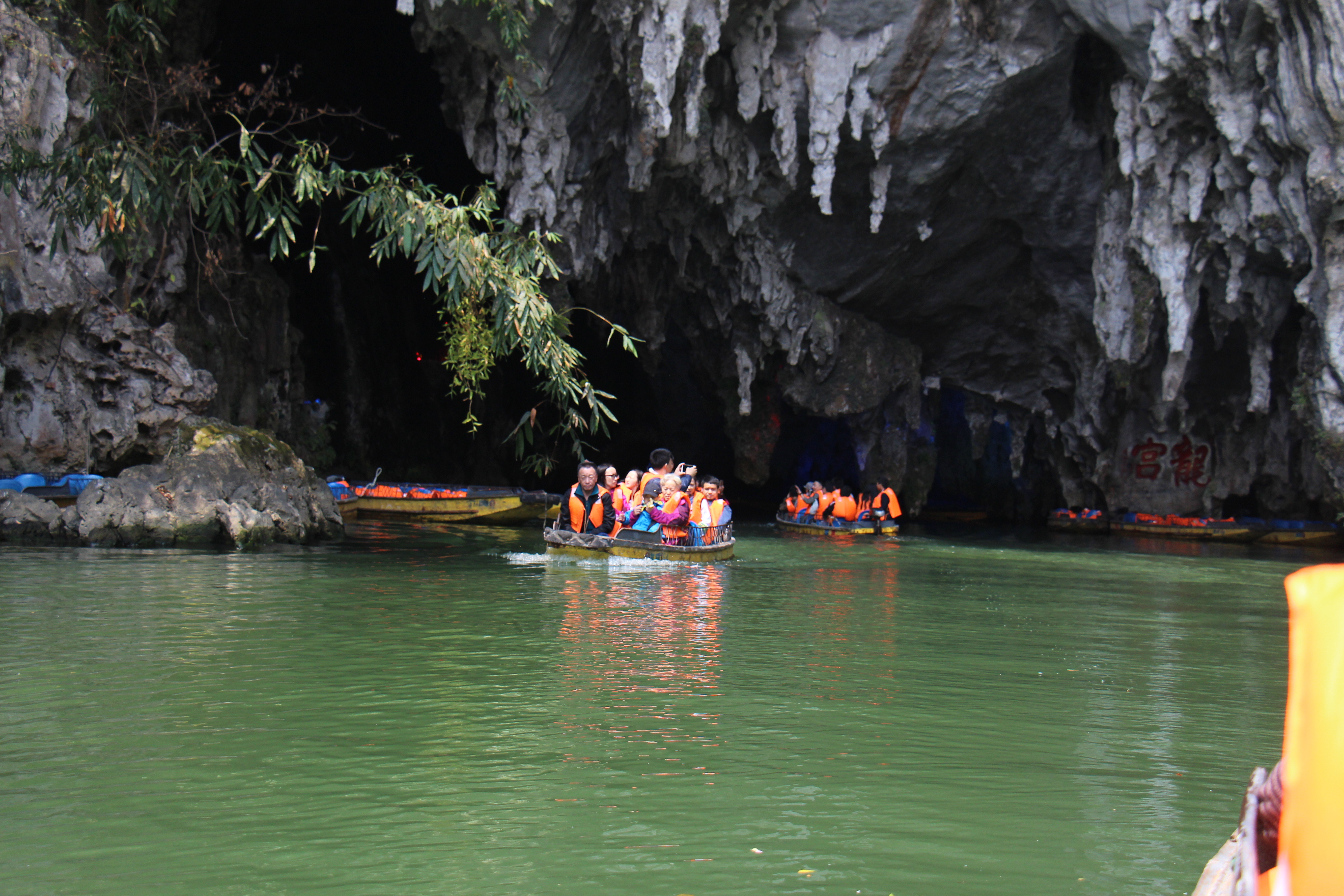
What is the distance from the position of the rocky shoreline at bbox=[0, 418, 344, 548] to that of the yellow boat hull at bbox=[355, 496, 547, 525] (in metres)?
5.20

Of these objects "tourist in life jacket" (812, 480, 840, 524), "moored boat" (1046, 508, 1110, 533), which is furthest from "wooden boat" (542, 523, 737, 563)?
"moored boat" (1046, 508, 1110, 533)

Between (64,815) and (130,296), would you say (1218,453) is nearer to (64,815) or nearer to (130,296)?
(130,296)

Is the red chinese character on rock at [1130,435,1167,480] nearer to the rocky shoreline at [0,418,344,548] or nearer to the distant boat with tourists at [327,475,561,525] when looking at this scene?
the distant boat with tourists at [327,475,561,525]

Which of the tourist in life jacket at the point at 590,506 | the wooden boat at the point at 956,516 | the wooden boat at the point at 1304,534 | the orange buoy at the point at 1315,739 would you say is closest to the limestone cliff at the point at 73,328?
the tourist in life jacket at the point at 590,506

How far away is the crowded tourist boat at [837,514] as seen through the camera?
24.1 meters

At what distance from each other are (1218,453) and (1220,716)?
22.7 metres

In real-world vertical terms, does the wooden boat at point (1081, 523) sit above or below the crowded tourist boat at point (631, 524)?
below

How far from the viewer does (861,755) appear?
4.91m

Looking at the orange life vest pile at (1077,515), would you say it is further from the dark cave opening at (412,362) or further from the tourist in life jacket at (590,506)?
the tourist in life jacket at (590,506)

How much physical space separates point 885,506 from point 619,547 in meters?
13.8

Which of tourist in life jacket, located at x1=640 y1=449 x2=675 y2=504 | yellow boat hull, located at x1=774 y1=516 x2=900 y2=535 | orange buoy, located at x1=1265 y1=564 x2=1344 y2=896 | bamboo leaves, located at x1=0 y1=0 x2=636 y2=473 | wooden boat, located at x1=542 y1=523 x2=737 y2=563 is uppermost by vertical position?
bamboo leaves, located at x1=0 y1=0 x2=636 y2=473

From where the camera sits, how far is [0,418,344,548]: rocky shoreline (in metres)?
13.9

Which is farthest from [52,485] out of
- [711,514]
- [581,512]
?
[711,514]

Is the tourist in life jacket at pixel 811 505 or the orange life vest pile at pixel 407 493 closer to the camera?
the orange life vest pile at pixel 407 493
